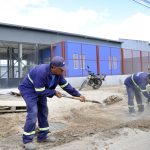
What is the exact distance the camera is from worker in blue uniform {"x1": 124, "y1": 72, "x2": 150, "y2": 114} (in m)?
10.2

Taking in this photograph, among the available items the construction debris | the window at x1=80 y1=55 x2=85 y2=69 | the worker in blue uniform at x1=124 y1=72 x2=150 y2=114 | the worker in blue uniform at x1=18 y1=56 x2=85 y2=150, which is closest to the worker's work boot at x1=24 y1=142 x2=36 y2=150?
the worker in blue uniform at x1=18 y1=56 x2=85 y2=150

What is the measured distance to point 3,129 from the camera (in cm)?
760

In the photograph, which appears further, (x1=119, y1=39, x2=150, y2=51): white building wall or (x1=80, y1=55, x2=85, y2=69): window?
(x1=119, y1=39, x2=150, y2=51): white building wall

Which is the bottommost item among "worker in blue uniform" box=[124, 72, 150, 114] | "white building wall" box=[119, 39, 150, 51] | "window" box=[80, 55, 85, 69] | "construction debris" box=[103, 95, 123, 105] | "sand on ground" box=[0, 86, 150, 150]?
"sand on ground" box=[0, 86, 150, 150]

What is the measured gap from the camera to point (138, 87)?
10.5 metres

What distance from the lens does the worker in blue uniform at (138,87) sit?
1020cm

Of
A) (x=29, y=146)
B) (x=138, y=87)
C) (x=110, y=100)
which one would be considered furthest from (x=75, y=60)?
(x=29, y=146)

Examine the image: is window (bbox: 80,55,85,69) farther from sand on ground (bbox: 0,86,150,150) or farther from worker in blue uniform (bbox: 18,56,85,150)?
worker in blue uniform (bbox: 18,56,85,150)

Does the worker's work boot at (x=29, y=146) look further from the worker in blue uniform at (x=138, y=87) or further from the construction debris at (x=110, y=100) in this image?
the construction debris at (x=110, y=100)

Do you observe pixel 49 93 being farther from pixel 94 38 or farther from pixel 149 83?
pixel 94 38

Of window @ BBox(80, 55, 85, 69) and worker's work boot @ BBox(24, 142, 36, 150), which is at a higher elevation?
window @ BBox(80, 55, 85, 69)

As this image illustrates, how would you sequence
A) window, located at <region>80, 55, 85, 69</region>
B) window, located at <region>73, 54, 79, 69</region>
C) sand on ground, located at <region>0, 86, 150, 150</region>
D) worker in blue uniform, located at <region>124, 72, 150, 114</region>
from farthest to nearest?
window, located at <region>80, 55, 85, 69</region>, window, located at <region>73, 54, 79, 69</region>, worker in blue uniform, located at <region>124, 72, 150, 114</region>, sand on ground, located at <region>0, 86, 150, 150</region>

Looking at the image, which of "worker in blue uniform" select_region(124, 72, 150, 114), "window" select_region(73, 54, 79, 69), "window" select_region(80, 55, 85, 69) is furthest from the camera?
"window" select_region(80, 55, 85, 69)

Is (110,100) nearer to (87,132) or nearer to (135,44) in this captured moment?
(87,132)
